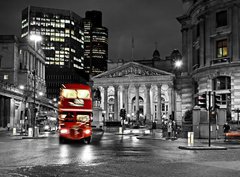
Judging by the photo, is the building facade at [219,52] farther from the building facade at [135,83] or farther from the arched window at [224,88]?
the building facade at [135,83]

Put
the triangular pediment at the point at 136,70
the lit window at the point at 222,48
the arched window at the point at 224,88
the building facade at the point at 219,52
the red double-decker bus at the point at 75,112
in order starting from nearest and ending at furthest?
the red double-decker bus at the point at 75,112 < the building facade at the point at 219,52 < the arched window at the point at 224,88 < the lit window at the point at 222,48 < the triangular pediment at the point at 136,70

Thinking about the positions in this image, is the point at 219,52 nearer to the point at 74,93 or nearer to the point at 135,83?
the point at 74,93

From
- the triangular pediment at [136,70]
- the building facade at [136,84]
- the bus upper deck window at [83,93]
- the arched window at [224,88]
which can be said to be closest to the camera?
the bus upper deck window at [83,93]

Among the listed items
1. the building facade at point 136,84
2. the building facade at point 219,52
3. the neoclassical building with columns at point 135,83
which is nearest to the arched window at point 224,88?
the building facade at point 219,52

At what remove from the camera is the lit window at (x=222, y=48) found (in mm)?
49112

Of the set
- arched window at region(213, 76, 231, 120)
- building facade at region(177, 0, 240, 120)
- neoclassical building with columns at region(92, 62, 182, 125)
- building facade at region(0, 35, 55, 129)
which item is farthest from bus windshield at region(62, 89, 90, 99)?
neoclassical building with columns at region(92, 62, 182, 125)

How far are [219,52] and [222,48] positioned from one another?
2.16ft

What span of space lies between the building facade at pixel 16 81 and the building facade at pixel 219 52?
4254 centimetres

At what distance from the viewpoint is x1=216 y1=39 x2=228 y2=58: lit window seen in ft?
161

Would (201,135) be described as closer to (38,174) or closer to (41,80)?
(38,174)

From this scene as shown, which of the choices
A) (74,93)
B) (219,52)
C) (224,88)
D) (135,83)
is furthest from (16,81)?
(74,93)

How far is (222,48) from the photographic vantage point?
49531 mm

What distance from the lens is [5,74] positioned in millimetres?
99125

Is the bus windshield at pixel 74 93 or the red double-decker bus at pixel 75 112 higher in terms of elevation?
the bus windshield at pixel 74 93
